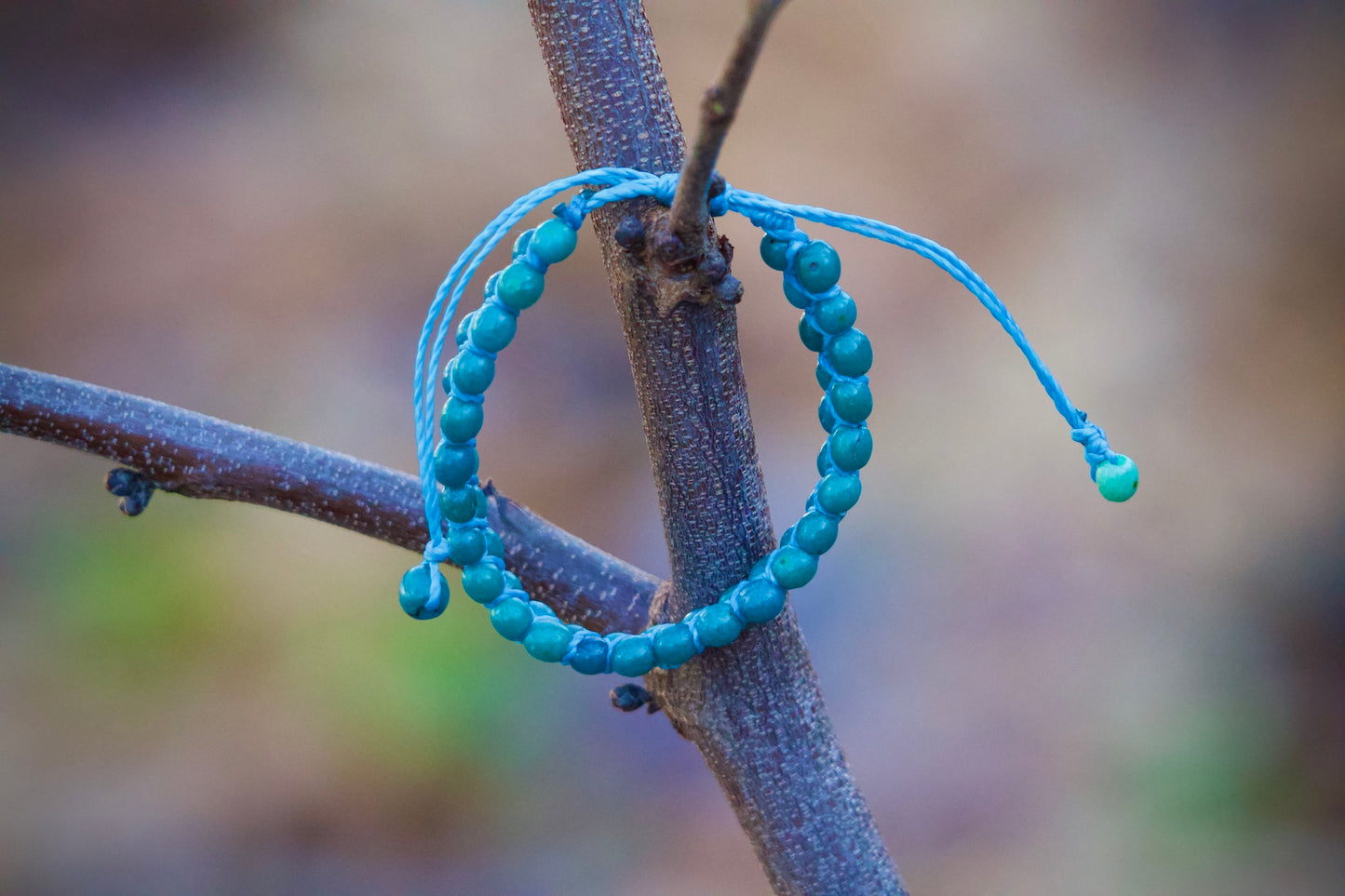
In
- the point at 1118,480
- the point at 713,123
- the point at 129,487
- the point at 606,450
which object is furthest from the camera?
the point at 606,450

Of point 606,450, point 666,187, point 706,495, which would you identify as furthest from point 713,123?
point 606,450

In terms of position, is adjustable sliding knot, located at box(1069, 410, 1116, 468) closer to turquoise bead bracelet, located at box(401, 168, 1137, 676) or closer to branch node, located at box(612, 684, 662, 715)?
turquoise bead bracelet, located at box(401, 168, 1137, 676)

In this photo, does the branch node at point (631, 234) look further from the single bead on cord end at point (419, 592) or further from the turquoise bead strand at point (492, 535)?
the single bead on cord end at point (419, 592)

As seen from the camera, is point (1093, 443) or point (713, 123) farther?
point (1093, 443)

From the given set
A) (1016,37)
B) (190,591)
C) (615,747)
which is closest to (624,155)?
(615,747)

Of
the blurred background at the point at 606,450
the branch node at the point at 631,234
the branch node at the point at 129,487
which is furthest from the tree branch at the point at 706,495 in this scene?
the blurred background at the point at 606,450

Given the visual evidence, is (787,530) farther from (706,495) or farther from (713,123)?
(713,123)

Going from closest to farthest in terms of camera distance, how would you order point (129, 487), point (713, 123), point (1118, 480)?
point (713, 123), point (1118, 480), point (129, 487)
